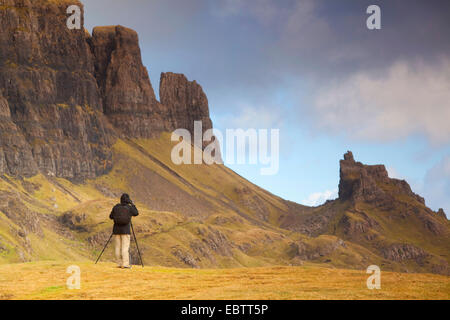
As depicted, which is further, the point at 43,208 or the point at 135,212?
the point at 43,208

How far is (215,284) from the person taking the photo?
1190 inches

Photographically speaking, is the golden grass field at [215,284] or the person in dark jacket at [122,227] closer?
the golden grass field at [215,284]

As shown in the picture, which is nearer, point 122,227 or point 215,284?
point 215,284

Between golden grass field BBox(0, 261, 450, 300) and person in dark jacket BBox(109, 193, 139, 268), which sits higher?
person in dark jacket BBox(109, 193, 139, 268)

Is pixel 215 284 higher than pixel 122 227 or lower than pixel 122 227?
lower

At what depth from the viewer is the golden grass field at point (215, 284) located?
25.8 metres

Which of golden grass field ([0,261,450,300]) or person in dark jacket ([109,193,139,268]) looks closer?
golden grass field ([0,261,450,300])

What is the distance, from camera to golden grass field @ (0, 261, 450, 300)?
25.8 metres

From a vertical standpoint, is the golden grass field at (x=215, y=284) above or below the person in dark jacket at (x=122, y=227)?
below
